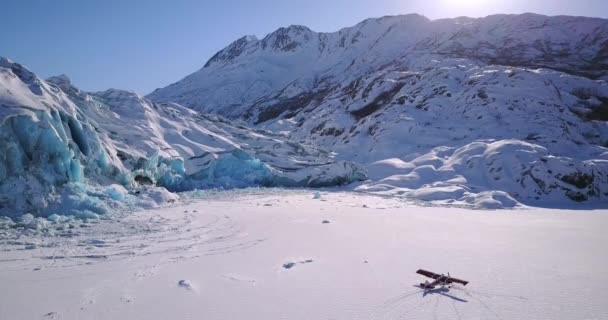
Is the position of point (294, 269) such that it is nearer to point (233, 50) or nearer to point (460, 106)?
point (460, 106)

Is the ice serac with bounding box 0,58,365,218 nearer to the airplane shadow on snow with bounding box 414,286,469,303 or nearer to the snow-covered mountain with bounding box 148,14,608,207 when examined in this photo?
the snow-covered mountain with bounding box 148,14,608,207

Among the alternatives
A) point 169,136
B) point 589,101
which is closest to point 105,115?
point 169,136

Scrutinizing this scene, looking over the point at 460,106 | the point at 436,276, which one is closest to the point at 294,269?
the point at 436,276

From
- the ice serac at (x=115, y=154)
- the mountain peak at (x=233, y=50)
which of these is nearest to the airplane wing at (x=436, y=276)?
the ice serac at (x=115, y=154)

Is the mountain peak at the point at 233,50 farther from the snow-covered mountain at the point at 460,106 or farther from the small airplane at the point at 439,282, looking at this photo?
the small airplane at the point at 439,282

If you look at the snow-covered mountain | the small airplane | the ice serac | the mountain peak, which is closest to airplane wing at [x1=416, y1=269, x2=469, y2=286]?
the small airplane

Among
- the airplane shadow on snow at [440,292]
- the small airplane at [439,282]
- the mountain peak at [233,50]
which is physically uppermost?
the mountain peak at [233,50]
